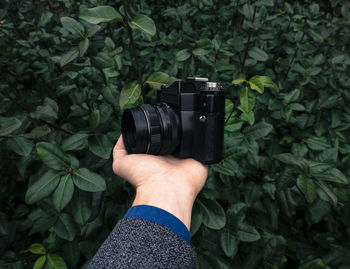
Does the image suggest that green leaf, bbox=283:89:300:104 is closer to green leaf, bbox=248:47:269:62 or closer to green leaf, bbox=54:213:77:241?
green leaf, bbox=248:47:269:62

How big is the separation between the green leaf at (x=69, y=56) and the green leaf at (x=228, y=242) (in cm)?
82

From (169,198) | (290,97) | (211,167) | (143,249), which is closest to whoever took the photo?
(143,249)

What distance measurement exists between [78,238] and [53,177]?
487mm

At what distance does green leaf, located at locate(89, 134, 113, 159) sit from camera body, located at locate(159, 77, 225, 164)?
254mm

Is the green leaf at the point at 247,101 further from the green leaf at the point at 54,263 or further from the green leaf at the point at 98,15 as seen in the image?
the green leaf at the point at 54,263

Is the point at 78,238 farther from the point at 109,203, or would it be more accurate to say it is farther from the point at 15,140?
the point at 15,140

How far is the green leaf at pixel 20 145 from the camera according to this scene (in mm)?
790

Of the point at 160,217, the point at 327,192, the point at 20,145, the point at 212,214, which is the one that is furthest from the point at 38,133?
the point at 327,192

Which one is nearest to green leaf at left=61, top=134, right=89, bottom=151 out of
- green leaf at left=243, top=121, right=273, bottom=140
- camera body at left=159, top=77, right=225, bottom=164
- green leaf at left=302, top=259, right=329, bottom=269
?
camera body at left=159, top=77, right=225, bottom=164

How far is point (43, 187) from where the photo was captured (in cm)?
70

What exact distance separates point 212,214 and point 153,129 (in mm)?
356

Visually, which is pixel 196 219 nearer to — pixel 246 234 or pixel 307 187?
pixel 246 234

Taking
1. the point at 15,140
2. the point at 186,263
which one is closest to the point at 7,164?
the point at 15,140

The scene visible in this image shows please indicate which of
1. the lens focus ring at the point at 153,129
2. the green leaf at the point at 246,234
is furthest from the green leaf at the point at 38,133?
the green leaf at the point at 246,234
